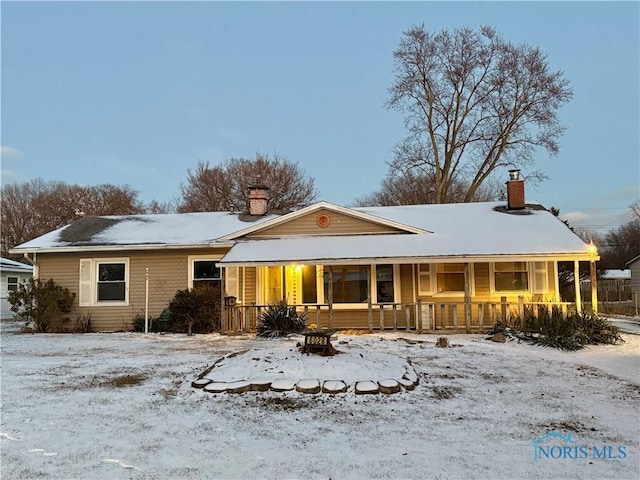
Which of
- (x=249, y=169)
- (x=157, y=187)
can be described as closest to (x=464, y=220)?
(x=249, y=169)

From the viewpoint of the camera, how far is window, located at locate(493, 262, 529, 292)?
1326cm

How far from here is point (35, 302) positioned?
14211 mm

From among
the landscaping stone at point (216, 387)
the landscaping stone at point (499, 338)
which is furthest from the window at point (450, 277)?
the landscaping stone at point (216, 387)

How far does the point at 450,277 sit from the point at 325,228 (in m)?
3.88

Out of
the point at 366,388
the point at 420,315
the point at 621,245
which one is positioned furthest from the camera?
the point at 621,245

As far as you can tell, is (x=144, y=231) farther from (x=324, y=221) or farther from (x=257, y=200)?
(x=324, y=221)

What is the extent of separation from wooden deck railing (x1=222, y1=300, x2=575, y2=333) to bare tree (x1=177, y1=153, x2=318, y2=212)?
19422mm

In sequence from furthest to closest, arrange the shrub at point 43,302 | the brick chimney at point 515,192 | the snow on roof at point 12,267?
the snow on roof at point 12,267 → the brick chimney at point 515,192 → the shrub at point 43,302

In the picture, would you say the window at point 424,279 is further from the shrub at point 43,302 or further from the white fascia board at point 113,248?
the shrub at point 43,302

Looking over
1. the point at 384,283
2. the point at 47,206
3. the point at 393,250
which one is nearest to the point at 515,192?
the point at 384,283

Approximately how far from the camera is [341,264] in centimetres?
1246

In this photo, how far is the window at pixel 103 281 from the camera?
14.9 m

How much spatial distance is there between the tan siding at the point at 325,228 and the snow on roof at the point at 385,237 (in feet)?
0.85

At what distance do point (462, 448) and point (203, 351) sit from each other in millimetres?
6586
